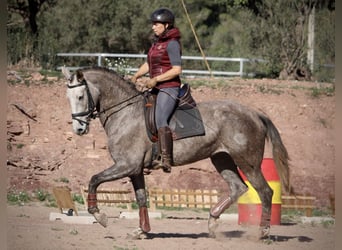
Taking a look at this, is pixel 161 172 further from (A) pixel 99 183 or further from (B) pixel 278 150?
(A) pixel 99 183

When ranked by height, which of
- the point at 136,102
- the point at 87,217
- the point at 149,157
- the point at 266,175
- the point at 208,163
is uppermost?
the point at 136,102

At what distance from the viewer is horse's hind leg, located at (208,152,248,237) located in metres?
9.88

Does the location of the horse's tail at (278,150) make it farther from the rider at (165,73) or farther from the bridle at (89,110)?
the bridle at (89,110)

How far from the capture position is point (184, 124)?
9.59 metres

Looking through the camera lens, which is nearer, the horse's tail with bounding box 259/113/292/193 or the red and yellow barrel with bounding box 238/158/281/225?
the horse's tail with bounding box 259/113/292/193

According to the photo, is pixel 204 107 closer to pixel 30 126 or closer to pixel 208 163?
pixel 208 163

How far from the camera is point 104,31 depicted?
33.9 m

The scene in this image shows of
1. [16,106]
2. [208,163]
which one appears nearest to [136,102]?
[208,163]

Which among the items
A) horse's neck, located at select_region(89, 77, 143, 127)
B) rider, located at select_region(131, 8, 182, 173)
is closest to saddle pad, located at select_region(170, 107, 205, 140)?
rider, located at select_region(131, 8, 182, 173)

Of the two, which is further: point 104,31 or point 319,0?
point 104,31

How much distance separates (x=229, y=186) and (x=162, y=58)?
75.6 inches

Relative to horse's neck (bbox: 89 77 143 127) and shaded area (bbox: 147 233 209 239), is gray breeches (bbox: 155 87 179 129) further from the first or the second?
shaded area (bbox: 147 233 209 239)

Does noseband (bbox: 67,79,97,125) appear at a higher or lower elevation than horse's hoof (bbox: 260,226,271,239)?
Answer: higher

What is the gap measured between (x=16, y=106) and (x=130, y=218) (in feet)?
30.8
